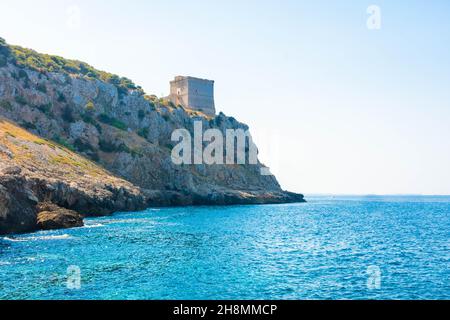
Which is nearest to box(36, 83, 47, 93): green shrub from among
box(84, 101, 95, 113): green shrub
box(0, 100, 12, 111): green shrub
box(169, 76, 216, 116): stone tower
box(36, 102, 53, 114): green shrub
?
box(36, 102, 53, 114): green shrub

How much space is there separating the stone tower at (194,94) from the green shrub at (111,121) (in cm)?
4546

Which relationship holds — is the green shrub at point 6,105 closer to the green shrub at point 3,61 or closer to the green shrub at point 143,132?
the green shrub at point 3,61

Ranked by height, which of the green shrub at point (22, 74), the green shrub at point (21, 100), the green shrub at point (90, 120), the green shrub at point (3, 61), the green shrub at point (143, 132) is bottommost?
the green shrub at point (143, 132)

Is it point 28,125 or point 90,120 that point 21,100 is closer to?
point 28,125

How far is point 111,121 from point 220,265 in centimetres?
10110

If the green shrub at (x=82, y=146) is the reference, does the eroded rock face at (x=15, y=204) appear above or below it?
below

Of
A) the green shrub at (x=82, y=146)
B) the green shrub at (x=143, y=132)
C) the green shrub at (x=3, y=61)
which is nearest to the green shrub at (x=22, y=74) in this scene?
the green shrub at (x=3, y=61)

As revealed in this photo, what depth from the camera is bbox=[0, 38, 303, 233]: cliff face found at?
75750 mm

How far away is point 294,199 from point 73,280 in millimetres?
149160

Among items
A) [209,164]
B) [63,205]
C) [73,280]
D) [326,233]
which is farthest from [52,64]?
[73,280]

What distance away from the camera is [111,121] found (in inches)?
5054

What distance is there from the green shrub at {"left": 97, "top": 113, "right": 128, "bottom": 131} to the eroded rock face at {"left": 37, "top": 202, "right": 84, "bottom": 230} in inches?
2685

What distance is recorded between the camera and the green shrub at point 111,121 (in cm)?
12581
